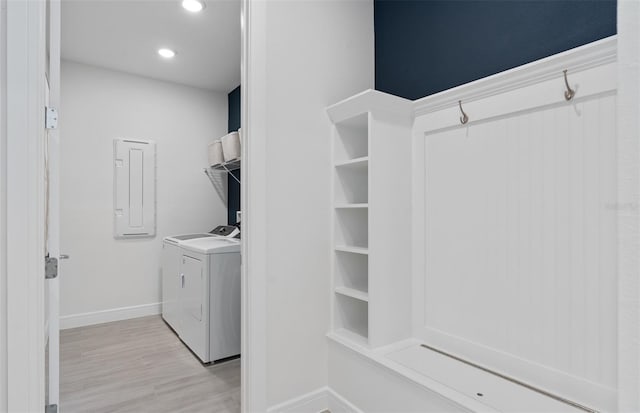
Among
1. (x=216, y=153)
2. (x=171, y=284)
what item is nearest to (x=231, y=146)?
(x=216, y=153)

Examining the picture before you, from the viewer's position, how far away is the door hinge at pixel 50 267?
4.18ft

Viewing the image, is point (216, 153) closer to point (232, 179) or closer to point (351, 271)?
point (232, 179)

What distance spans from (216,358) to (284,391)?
970mm

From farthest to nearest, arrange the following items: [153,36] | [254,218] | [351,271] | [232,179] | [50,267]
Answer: [232,179] < [153,36] < [351,271] < [254,218] < [50,267]

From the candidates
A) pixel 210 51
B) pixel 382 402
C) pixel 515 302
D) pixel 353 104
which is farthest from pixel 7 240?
pixel 210 51

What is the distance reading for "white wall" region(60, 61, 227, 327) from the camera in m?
3.23

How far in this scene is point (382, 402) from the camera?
161 cm

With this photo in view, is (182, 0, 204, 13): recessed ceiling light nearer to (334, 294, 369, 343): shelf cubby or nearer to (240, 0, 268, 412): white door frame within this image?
(240, 0, 268, 412): white door frame

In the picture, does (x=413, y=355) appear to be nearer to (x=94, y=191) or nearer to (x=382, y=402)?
(x=382, y=402)

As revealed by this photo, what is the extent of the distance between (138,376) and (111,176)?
6.63ft

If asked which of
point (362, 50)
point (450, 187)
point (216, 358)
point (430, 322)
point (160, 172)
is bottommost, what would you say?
point (216, 358)

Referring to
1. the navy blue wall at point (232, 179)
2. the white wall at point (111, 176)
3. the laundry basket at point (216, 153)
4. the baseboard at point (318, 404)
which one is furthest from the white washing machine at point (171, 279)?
the baseboard at point (318, 404)

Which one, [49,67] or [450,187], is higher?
[49,67]

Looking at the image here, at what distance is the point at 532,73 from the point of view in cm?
135
